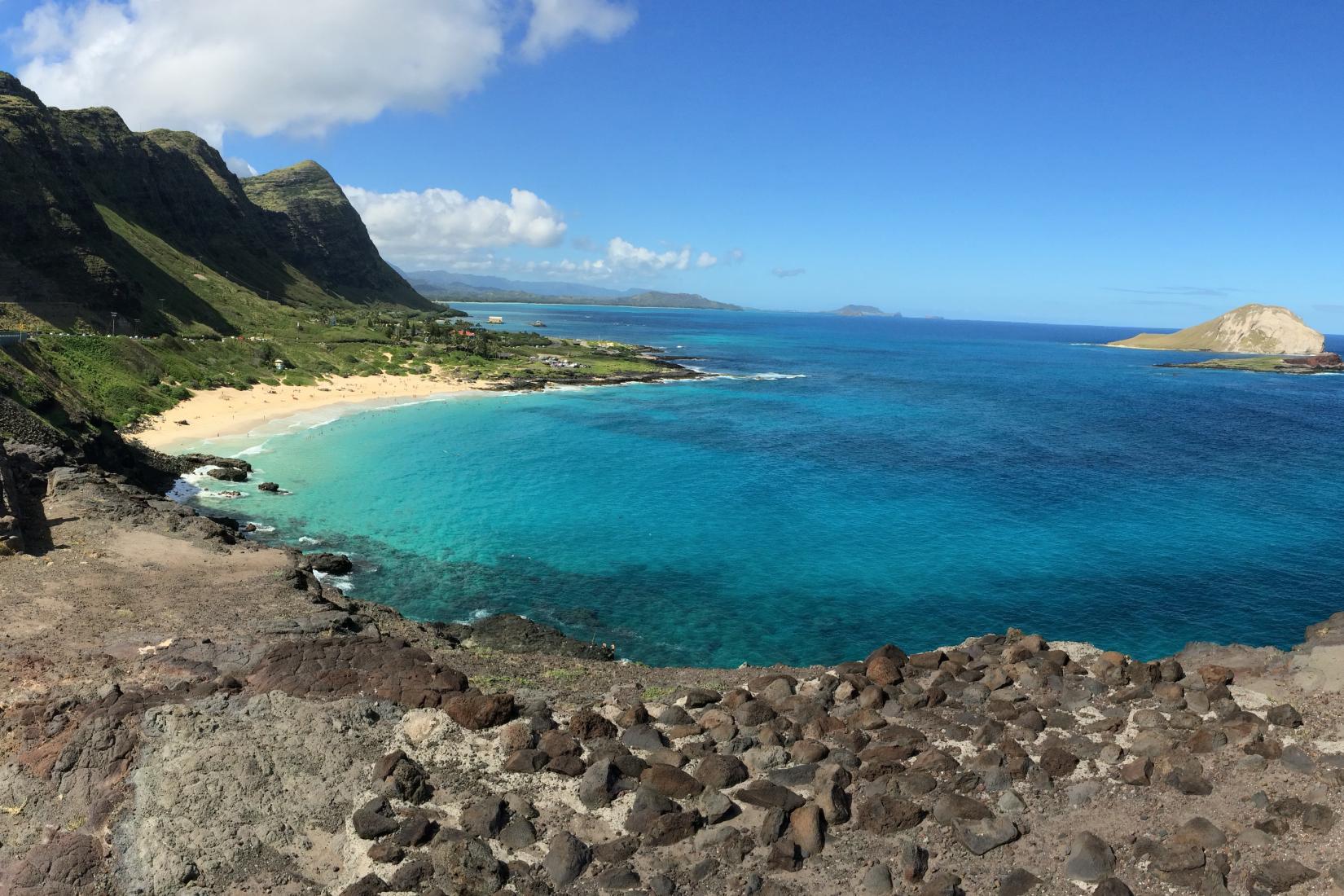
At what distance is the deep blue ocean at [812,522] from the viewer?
32.3 m

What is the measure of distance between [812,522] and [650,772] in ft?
106

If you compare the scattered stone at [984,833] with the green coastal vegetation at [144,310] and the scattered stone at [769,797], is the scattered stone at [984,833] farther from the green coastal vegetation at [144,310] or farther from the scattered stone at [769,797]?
the green coastal vegetation at [144,310]

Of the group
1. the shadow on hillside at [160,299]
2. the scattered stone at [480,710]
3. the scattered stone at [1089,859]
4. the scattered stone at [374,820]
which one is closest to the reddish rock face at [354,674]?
the scattered stone at [480,710]

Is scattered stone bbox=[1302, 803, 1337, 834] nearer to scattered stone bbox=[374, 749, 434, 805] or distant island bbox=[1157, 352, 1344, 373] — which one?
scattered stone bbox=[374, 749, 434, 805]

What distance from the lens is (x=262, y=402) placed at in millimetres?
74438

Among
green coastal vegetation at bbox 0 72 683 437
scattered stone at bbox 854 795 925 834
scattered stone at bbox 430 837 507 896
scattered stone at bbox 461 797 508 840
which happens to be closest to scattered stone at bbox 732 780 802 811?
scattered stone at bbox 854 795 925 834

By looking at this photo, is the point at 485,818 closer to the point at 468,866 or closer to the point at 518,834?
the point at 518,834

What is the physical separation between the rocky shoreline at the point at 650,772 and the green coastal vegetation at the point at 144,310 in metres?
29.2

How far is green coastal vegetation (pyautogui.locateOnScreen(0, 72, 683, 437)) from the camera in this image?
6084 cm

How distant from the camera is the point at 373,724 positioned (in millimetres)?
16312

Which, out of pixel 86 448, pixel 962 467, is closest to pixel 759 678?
pixel 86 448

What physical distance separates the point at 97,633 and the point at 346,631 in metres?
6.30

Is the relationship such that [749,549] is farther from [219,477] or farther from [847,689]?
[219,477]

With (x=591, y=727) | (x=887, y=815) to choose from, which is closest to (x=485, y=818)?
(x=591, y=727)
